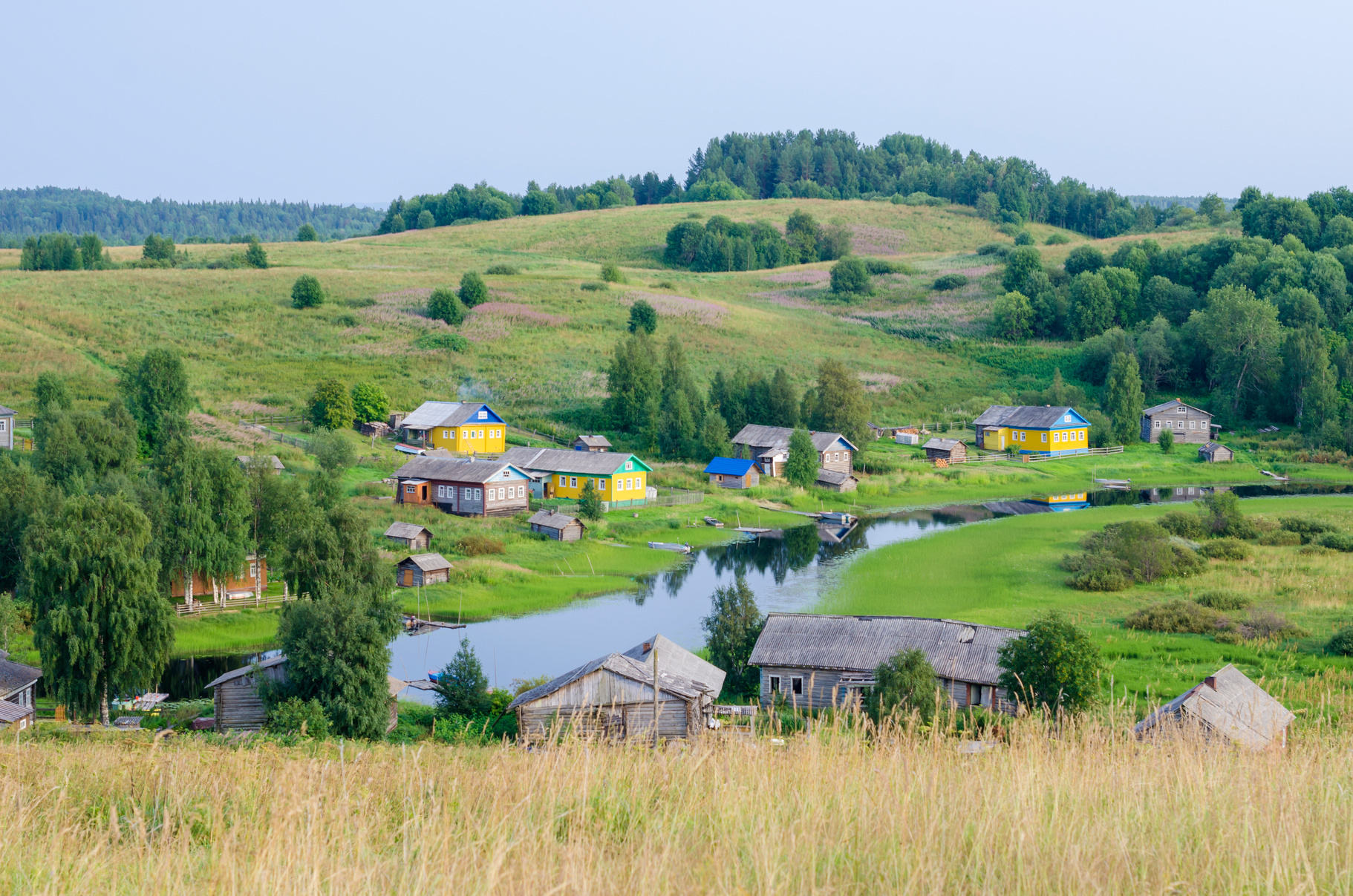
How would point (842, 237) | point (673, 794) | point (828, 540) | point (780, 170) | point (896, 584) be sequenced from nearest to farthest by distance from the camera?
point (673, 794), point (896, 584), point (828, 540), point (842, 237), point (780, 170)

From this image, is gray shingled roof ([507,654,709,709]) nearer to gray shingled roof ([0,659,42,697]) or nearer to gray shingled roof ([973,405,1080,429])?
gray shingled roof ([0,659,42,697])

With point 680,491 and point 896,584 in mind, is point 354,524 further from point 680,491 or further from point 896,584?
point 680,491

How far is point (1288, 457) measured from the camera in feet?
184

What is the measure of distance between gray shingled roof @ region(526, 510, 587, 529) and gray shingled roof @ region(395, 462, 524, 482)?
2.92 meters

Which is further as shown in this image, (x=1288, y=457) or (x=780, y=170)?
(x=780, y=170)

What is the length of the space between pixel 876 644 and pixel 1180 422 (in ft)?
156

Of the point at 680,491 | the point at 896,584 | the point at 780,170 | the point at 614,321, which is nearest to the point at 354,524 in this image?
the point at 896,584

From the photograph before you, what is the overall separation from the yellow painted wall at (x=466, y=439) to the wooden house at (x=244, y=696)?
30.0 meters

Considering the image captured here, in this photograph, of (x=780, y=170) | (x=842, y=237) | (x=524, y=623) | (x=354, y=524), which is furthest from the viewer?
(x=780, y=170)

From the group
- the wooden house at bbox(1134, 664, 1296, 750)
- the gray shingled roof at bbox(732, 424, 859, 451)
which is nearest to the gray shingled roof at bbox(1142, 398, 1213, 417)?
the gray shingled roof at bbox(732, 424, 859, 451)

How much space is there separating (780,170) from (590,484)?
123m

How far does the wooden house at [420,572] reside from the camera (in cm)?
3169

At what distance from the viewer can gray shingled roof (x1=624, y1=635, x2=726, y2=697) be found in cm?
2009

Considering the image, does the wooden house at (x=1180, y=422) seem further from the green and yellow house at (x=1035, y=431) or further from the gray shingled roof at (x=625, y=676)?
the gray shingled roof at (x=625, y=676)
